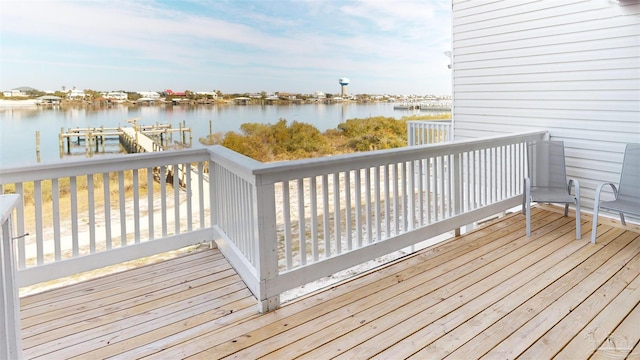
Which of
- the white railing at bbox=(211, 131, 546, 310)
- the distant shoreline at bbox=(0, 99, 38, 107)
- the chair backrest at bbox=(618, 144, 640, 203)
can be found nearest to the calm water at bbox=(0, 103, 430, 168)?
the distant shoreline at bbox=(0, 99, 38, 107)

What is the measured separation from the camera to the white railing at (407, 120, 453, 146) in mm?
6427

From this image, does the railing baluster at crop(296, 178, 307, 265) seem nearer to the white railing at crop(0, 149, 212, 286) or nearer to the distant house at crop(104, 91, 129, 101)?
the white railing at crop(0, 149, 212, 286)

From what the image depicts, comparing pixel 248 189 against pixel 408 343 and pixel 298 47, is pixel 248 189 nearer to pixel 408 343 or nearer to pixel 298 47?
pixel 408 343

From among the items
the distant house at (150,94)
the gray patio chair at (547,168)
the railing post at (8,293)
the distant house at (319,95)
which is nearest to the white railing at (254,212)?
the gray patio chair at (547,168)

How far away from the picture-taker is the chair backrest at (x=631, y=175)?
342cm

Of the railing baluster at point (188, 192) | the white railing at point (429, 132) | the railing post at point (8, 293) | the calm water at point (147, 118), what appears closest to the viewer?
the railing post at point (8, 293)

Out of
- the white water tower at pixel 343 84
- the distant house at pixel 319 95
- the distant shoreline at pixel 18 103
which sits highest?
the white water tower at pixel 343 84

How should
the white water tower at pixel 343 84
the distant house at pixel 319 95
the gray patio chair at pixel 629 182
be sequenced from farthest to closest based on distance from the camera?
the white water tower at pixel 343 84 < the distant house at pixel 319 95 < the gray patio chair at pixel 629 182

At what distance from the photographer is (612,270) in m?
2.73

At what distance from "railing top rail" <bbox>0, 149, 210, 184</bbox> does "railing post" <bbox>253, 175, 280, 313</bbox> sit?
3.67 ft

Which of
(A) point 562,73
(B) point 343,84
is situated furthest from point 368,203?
(B) point 343,84

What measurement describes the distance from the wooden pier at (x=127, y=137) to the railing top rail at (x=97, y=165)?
4.07 metres

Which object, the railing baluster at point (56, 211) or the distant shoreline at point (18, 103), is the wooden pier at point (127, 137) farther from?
the railing baluster at point (56, 211)

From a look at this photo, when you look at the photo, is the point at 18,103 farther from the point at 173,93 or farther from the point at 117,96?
the point at 173,93
